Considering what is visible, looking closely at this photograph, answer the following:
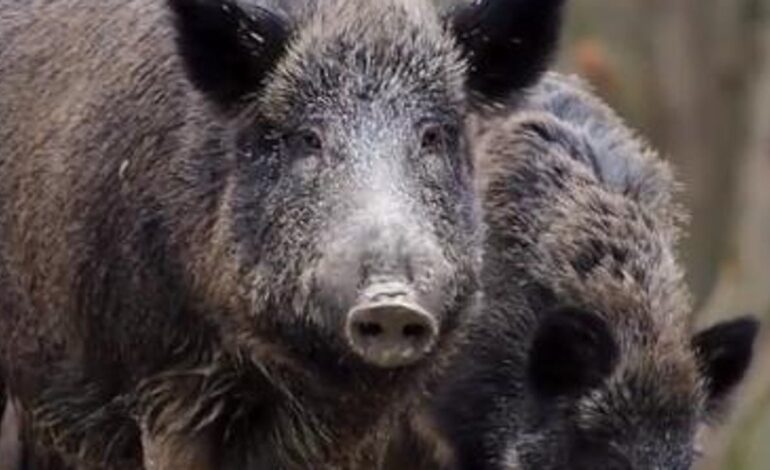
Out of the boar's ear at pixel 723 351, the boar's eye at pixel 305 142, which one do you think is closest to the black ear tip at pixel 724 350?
the boar's ear at pixel 723 351

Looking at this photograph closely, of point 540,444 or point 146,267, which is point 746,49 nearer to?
point 540,444

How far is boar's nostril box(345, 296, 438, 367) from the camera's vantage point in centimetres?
866

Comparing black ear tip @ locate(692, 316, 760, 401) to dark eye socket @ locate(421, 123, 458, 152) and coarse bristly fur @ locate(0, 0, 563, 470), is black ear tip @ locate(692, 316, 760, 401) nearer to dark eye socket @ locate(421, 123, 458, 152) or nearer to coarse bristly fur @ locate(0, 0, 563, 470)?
coarse bristly fur @ locate(0, 0, 563, 470)

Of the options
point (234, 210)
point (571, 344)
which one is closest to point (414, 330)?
point (234, 210)

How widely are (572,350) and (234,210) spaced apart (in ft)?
5.62

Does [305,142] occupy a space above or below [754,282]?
above

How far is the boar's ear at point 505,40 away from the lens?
962 cm

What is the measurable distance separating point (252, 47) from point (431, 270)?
37.5 inches

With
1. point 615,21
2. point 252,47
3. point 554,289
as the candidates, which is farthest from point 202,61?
point 615,21

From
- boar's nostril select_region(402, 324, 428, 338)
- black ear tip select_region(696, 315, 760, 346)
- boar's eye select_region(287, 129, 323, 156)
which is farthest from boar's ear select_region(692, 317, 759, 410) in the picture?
boar's nostril select_region(402, 324, 428, 338)

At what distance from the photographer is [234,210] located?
945 centimetres

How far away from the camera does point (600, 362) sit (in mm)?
10836

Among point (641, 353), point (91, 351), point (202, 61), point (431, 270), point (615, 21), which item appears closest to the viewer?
point (431, 270)

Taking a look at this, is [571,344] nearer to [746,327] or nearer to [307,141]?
[746,327]
